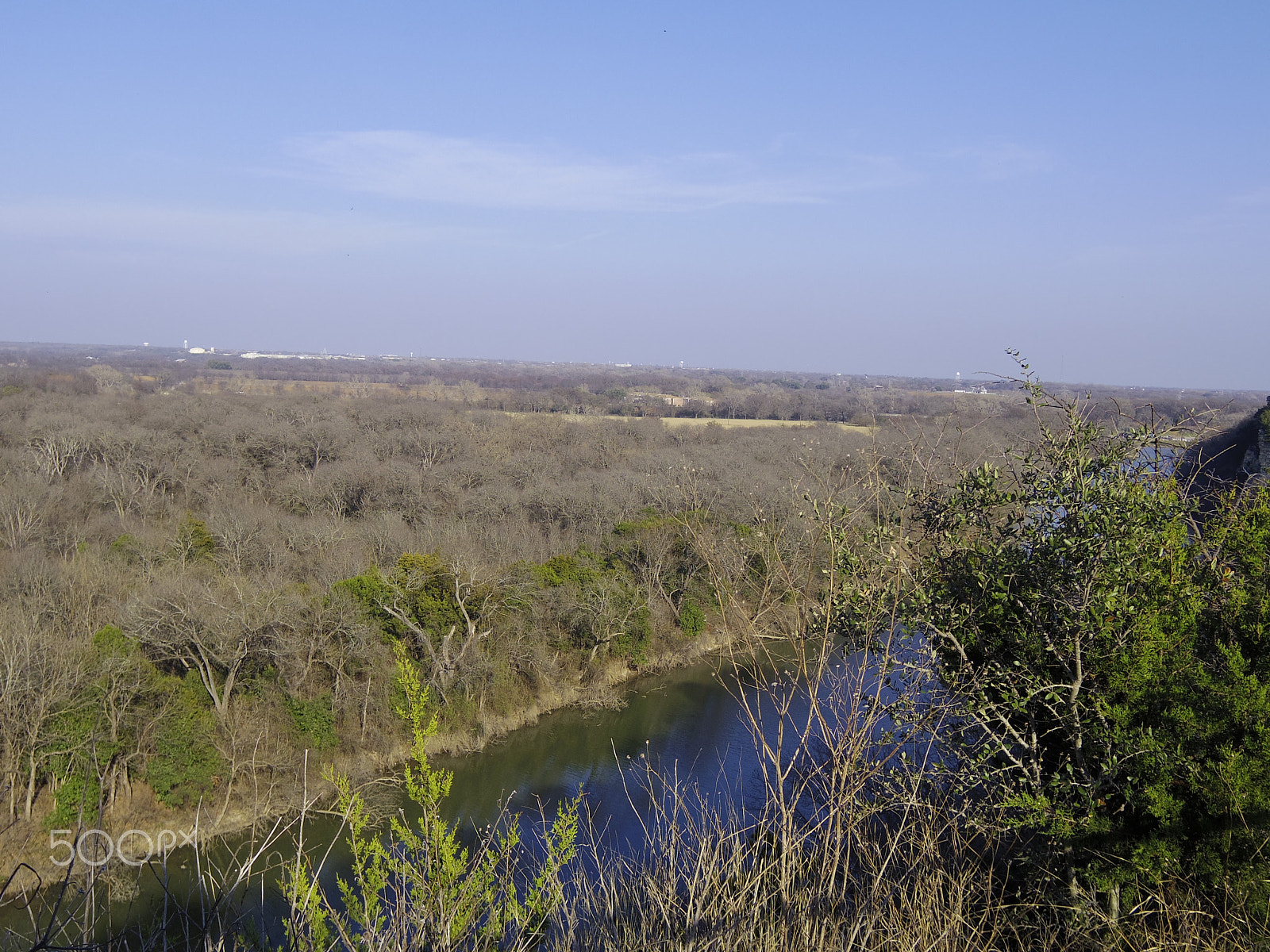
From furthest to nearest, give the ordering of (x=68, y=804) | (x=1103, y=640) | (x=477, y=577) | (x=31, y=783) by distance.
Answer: (x=477, y=577) < (x=68, y=804) < (x=31, y=783) < (x=1103, y=640)

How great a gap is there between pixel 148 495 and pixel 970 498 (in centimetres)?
2646

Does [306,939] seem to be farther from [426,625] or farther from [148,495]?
[148,495]

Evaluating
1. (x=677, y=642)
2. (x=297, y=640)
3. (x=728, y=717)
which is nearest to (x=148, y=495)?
(x=297, y=640)

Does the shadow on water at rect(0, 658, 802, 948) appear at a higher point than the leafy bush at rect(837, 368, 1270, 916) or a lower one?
lower

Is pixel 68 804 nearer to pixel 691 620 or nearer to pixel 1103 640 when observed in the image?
pixel 1103 640

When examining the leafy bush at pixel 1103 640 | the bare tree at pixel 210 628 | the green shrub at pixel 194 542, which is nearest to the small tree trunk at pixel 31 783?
the bare tree at pixel 210 628

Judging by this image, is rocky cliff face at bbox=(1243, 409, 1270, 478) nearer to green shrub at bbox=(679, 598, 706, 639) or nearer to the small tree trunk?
green shrub at bbox=(679, 598, 706, 639)

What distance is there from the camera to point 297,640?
49.6 ft

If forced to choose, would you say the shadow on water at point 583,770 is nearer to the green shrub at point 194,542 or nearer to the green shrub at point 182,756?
the green shrub at point 182,756

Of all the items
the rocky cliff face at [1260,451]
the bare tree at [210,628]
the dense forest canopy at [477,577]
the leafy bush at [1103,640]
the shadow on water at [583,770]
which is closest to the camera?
the leafy bush at [1103,640]

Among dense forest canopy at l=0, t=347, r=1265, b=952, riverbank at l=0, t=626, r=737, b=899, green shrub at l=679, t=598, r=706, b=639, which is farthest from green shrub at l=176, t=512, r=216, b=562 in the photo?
green shrub at l=679, t=598, r=706, b=639

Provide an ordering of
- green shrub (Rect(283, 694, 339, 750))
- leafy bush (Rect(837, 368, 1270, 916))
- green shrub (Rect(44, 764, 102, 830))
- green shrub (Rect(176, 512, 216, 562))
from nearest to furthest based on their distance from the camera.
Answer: leafy bush (Rect(837, 368, 1270, 916)), green shrub (Rect(44, 764, 102, 830)), green shrub (Rect(283, 694, 339, 750)), green shrub (Rect(176, 512, 216, 562))

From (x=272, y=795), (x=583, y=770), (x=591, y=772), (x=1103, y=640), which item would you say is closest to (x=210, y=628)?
(x=272, y=795)

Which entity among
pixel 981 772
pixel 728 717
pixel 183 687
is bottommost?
pixel 728 717
